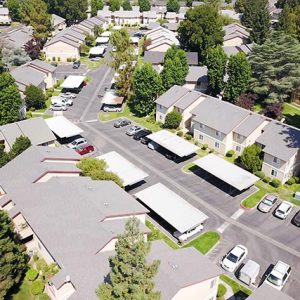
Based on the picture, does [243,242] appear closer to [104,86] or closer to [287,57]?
[287,57]

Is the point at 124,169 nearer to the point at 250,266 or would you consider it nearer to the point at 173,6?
the point at 250,266

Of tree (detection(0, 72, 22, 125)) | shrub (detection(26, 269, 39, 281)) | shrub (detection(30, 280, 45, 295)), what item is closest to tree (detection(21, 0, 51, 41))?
tree (detection(0, 72, 22, 125))

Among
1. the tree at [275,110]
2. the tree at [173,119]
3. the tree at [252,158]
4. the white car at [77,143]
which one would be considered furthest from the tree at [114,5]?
the tree at [252,158]

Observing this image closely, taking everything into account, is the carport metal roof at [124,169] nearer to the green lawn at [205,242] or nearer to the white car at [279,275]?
the green lawn at [205,242]

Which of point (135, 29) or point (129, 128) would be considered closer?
point (129, 128)

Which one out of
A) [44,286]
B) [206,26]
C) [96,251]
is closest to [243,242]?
[96,251]

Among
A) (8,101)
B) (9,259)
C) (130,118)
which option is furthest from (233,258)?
(8,101)
